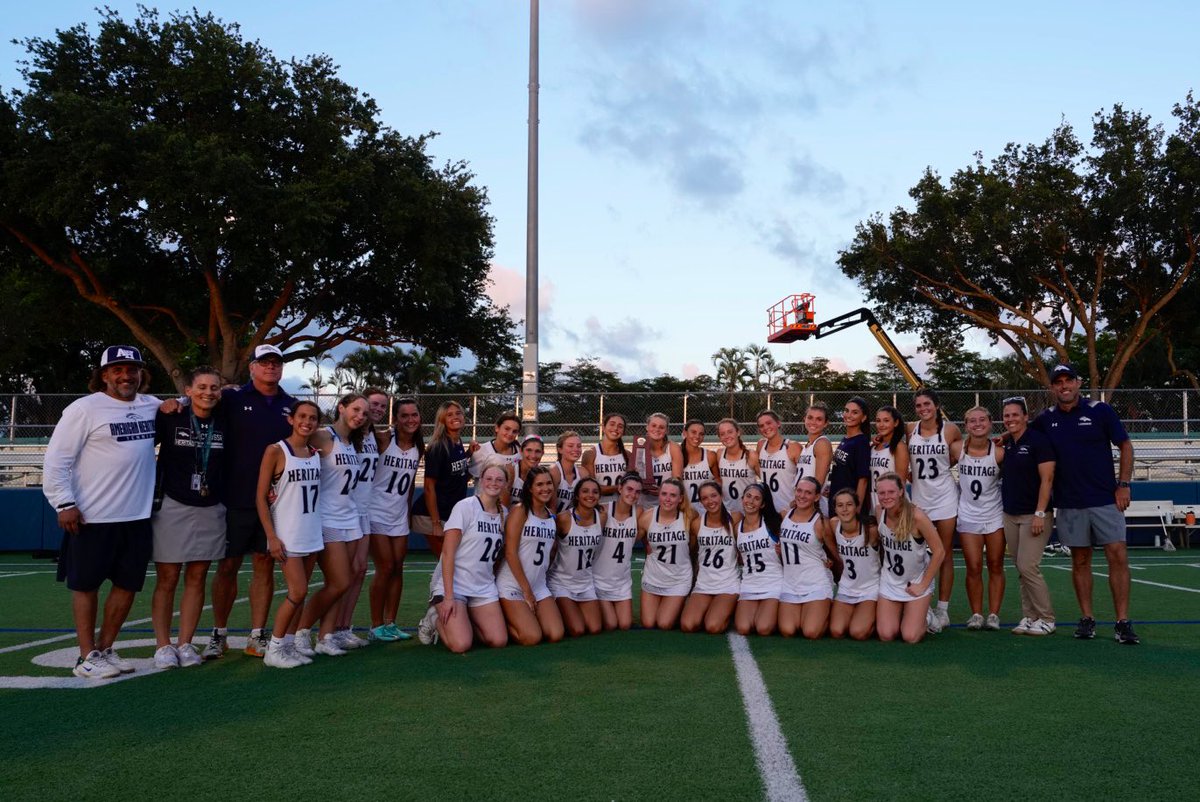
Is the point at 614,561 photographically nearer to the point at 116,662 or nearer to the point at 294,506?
the point at 294,506

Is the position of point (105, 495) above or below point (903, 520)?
above

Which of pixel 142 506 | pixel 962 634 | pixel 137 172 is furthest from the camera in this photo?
pixel 137 172

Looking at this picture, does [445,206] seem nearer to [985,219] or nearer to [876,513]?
[985,219]

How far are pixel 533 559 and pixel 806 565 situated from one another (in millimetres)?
2087

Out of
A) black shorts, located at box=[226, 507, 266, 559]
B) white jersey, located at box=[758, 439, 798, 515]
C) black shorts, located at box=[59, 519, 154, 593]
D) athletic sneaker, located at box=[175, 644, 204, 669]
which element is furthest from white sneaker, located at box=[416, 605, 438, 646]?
white jersey, located at box=[758, 439, 798, 515]

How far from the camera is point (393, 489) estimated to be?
22.6 ft

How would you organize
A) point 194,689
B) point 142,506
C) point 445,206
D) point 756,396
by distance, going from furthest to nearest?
1. point 445,206
2. point 756,396
3. point 142,506
4. point 194,689

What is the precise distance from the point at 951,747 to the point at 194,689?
4.00m

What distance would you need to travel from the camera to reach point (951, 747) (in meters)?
4.12

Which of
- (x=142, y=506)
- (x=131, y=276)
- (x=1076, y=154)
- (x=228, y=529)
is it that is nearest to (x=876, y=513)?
(x=228, y=529)

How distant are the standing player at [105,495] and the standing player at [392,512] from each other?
160 centimetres

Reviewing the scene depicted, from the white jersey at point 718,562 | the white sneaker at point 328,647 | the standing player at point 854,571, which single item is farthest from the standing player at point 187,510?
the standing player at point 854,571

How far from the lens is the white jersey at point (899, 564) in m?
6.84

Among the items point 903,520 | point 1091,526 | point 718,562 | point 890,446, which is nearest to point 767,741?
point 903,520
